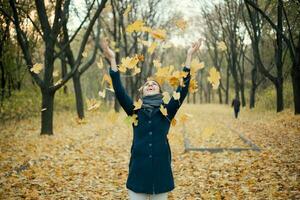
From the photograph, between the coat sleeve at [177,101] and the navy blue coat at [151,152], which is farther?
the coat sleeve at [177,101]

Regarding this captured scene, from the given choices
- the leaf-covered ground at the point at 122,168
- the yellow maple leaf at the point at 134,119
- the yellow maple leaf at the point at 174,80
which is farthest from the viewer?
the leaf-covered ground at the point at 122,168

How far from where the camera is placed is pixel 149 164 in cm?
404

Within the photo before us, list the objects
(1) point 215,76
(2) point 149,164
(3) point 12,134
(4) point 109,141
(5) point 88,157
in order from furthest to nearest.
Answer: (3) point 12,134 < (4) point 109,141 < (5) point 88,157 < (1) point 215,76 < (2) point 149,164

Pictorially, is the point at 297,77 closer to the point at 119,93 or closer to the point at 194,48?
the point at 194,48

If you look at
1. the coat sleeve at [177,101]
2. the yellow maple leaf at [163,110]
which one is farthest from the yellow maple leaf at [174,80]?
the yellow maple leaf at [163,110]

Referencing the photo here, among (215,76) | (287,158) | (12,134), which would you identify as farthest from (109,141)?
(215,76)

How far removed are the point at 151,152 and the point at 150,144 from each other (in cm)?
9

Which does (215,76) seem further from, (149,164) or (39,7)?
(39,7)

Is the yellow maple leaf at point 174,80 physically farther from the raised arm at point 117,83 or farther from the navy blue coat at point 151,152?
the raised arm at point 117,83

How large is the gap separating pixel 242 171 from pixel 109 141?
655 cm

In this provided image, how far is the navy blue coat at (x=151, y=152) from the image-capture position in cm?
403

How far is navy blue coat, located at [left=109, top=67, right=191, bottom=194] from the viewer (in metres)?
4.03

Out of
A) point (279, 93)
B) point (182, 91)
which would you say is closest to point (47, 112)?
point (182, 91)

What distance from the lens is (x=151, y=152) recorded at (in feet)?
13.3
